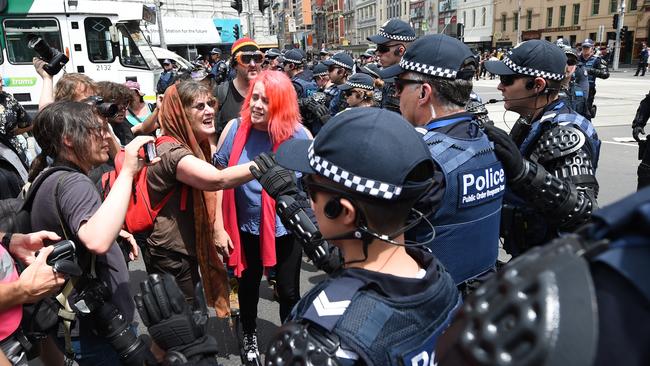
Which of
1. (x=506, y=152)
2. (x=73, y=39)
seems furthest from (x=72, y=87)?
(x=73, y=39)

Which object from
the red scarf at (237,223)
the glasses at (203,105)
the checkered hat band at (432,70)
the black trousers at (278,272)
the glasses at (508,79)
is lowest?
the black trousers at (278,272)

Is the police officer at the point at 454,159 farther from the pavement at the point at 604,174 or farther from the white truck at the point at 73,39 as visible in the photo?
the white truck at the point at 73,39

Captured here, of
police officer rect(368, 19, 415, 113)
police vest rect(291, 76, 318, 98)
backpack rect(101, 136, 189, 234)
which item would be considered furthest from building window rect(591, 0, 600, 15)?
backpack rect(101, 136, 189, 234)

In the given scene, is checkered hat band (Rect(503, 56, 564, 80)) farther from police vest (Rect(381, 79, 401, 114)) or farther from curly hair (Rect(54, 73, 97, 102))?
curly hair (Rect(54, 73, 97, 102))

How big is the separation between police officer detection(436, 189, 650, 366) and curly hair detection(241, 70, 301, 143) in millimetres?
2547

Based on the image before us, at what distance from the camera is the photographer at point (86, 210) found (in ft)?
6.66

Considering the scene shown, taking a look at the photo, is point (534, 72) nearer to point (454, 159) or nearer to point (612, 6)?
point (454, 159)

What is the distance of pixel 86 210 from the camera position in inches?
80.4

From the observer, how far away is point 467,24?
5806 cm

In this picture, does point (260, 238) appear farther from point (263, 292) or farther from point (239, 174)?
point (263, 292)

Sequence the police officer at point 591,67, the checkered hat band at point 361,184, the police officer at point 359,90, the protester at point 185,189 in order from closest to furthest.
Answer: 1. the checkered hat band at point 361,184
2. the protester at point 185,189
3. the police officer at point 359,90
4. the police officer at point 591,67

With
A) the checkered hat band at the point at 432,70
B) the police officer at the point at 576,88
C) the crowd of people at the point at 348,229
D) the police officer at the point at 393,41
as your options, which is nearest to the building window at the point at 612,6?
the police officer at the point at 576,88

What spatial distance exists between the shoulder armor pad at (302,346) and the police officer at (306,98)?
3766 millimetres

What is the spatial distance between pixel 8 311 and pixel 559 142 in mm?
2689
